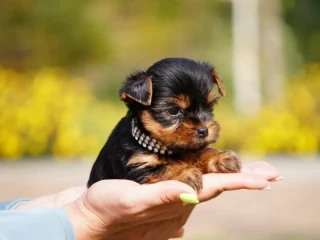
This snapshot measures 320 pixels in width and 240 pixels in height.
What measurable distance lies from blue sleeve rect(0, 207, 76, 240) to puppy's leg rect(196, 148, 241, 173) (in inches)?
33.6

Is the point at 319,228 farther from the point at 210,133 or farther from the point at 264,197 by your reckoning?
the point at 210,133

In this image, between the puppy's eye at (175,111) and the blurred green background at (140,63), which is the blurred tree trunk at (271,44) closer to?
the blurred green background at (140,63)

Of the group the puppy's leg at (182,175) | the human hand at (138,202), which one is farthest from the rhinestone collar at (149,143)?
the human hand at (138,202)

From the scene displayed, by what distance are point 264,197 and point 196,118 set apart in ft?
22.2

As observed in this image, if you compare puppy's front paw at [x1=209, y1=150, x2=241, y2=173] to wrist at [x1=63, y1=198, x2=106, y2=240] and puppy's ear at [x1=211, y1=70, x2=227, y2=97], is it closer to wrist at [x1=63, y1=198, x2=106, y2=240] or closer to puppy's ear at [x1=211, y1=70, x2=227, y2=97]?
puppy's ear at [x1=211, y1=70, x2=227, y2=97]

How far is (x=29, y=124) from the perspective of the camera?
40.2 ft

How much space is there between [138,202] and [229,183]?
0.49m

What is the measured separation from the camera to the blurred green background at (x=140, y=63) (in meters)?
12.4

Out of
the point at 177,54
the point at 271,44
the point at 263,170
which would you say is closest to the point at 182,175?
the point at 263,170

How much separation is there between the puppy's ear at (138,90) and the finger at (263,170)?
0.69 metres

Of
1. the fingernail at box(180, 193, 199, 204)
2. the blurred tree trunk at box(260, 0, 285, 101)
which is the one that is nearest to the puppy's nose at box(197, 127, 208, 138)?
the fingernail at box(180, 193, 199, 204)

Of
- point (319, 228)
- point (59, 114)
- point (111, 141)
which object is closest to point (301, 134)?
point (319, 228)

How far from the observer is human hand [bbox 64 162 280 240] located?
3.43 meters

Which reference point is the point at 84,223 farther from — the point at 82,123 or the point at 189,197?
the point at 82,123
